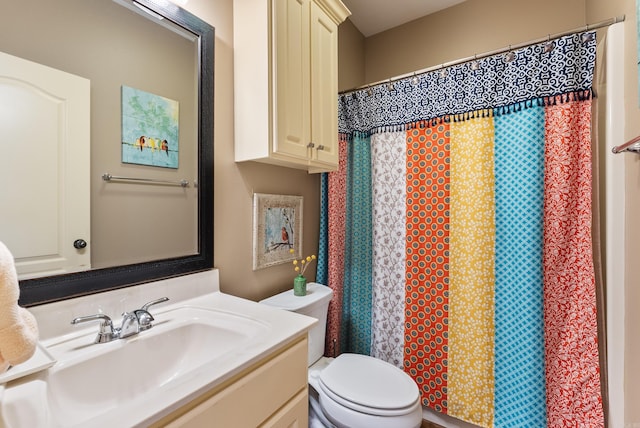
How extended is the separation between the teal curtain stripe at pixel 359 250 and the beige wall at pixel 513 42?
62cm

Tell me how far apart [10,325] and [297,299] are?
3.64 ft

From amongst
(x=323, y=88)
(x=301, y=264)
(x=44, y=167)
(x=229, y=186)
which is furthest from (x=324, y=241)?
(x=44, y=167)

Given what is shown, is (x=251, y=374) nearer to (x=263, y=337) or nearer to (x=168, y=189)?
(x=263, y=337)

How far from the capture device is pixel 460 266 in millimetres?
1507

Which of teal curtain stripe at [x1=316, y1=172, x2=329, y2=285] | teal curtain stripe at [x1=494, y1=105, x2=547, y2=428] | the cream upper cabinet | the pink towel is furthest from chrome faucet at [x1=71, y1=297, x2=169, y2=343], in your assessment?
teal curtain stripe at [x1=494, y1=105, x2=547, y2=428]

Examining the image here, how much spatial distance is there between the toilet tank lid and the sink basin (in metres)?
0.39

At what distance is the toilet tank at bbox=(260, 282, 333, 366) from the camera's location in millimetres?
1371

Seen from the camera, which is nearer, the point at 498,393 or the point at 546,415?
the point at 546,415

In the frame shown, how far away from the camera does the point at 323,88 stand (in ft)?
4.75

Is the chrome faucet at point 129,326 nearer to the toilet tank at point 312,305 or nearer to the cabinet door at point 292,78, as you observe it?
the toilet tank at point 312,305

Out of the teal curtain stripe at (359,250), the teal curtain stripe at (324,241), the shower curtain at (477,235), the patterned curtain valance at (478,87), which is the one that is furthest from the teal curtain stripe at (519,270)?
the teal curtain stripe at (324,241)

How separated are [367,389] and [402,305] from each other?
0.60m

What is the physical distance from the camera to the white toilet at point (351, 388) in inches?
44.3

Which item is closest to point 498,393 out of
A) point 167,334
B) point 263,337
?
point 263,337
